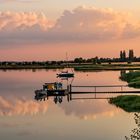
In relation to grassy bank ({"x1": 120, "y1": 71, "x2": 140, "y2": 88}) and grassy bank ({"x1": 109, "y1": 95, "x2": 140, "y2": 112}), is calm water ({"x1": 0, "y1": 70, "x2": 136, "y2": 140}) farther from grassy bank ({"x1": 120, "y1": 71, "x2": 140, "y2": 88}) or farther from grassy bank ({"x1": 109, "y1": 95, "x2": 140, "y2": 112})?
grassy bank ({"x1": 120, "y1": 71, "x2": 140, "y2": 88})

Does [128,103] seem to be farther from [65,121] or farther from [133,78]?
[133,78]

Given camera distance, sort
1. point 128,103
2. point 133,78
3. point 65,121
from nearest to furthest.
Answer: point 65,121, point 128,103, point 133,78

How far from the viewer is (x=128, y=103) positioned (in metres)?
50.8

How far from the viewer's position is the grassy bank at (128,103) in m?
47.4

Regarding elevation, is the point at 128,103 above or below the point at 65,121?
above

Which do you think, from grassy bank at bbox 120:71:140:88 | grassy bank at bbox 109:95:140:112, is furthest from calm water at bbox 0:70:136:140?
grassy bank at bbox 120:71:140:88

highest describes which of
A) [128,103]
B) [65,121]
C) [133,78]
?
[133,78]

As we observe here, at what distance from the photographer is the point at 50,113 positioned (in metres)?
49.0

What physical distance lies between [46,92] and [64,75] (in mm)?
52124

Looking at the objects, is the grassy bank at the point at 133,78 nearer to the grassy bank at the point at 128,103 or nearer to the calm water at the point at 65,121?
the grassy bank at the point at 128,103

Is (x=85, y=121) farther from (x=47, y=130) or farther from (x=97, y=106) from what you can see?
(x=97, y=106)

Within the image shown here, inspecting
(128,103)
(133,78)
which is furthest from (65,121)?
(133,78)

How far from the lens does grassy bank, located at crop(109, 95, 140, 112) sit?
47378 millimetres

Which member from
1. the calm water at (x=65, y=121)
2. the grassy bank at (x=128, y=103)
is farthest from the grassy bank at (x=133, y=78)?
the calm water at (x=65, y=121)
